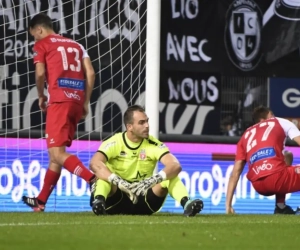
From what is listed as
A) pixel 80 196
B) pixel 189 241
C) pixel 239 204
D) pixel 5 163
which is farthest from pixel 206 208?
pixel 189 241

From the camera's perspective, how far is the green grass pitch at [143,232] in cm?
705

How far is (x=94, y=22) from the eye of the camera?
13094 millimetres

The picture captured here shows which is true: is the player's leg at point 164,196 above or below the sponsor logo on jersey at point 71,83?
below

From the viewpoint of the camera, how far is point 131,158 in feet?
32.1

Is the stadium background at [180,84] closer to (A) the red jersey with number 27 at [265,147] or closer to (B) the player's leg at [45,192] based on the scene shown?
(B) the player's leg at [45,192]

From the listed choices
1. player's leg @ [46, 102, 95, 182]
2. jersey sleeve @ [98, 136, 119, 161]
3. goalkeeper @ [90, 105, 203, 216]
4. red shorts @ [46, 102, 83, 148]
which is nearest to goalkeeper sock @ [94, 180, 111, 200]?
goalkeeper @ [90, 105, 203, 216]

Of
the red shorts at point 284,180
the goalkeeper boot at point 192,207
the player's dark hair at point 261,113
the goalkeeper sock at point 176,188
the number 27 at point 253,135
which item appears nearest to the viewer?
the goalkeeper boot at point 192,207

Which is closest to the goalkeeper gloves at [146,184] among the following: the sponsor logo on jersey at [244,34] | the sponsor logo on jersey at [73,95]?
the sponsor logo on jersey at [73,95]

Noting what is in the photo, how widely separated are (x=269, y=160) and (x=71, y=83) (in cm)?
192

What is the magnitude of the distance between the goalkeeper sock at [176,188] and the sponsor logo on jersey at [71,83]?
1.38 meters

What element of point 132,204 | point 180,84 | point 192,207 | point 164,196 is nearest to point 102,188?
point 132,204

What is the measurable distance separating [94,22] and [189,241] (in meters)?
6.12

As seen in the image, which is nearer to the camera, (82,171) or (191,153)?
(82,171)

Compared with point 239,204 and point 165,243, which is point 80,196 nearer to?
point 239,204
